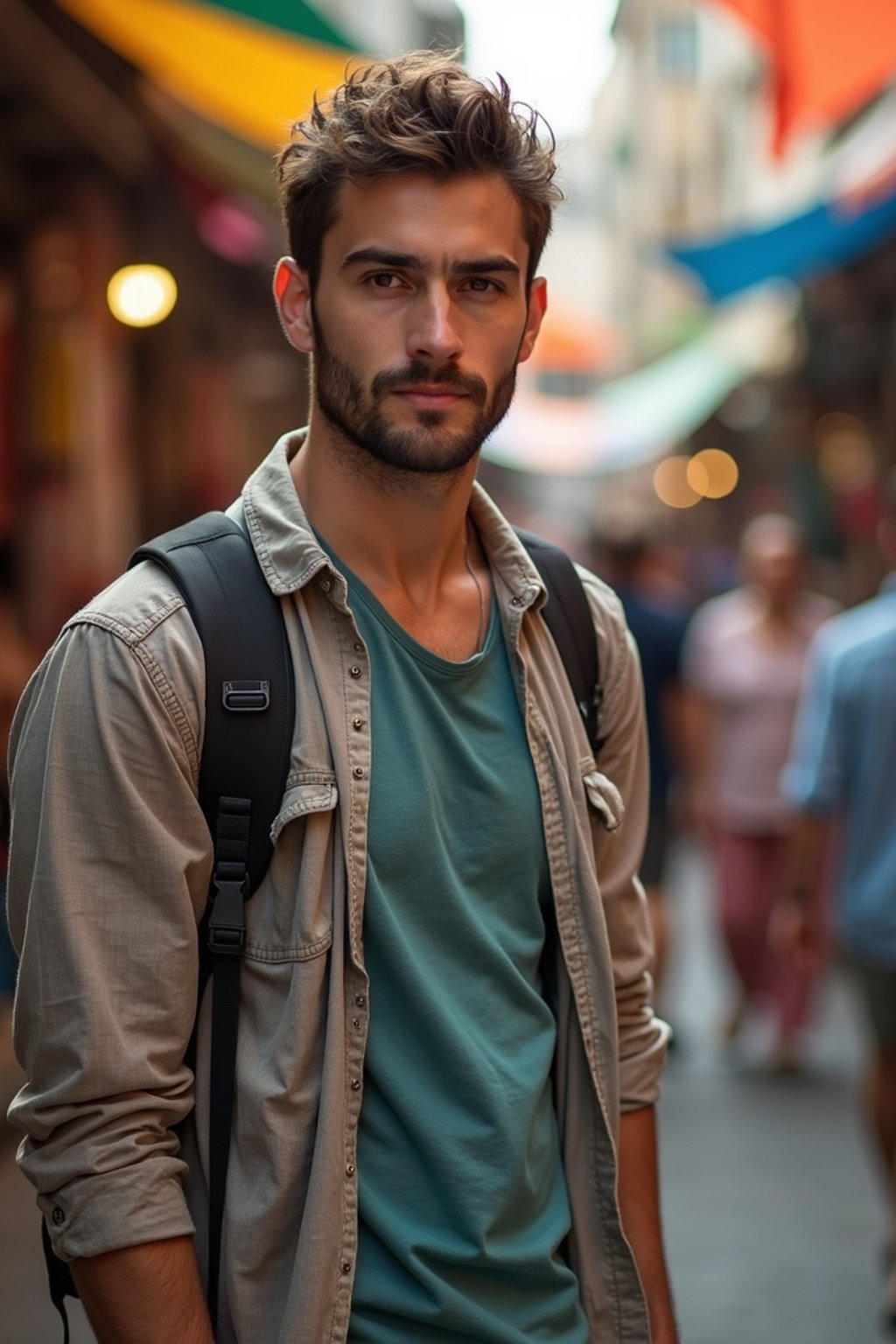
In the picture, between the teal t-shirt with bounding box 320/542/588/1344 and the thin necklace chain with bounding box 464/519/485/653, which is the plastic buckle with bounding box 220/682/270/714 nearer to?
the teal t-shirt with bounding box 320/542/588/1344

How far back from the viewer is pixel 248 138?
10219 millimetres

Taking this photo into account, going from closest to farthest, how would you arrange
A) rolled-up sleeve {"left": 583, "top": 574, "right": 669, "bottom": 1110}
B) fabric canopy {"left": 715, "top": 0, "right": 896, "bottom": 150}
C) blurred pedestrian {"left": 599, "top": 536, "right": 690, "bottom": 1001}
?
1. rolled-up sleeve {"left": 583, "top": 574, "right": 669, "bottom": 1110}
2. fabric canopy {"left": 715, "top": 0, "right": 896, "bottom": 150}
3. blurred pedestrian {"left": 599, "top": 536, "right": 690, "bottom": 1001}

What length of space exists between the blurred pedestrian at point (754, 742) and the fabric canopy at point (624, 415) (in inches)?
304

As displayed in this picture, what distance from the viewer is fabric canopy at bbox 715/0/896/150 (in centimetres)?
743

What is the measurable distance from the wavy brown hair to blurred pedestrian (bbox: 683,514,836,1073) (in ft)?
20.1

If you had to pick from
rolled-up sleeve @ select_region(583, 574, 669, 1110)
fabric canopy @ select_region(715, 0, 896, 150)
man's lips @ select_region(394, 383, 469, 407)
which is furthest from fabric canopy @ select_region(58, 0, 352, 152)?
man's lips @ select_region(394, 383, 469, 407)

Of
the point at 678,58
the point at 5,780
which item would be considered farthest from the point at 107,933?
the point at 678,58

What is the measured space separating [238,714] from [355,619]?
240 millimetres

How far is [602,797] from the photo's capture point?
255cm

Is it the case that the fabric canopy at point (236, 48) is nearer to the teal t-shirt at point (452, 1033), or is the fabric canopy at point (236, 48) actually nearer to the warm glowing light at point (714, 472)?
the teal t-shirt at point (452, 1033)

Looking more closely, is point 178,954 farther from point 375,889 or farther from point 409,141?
point 409,141

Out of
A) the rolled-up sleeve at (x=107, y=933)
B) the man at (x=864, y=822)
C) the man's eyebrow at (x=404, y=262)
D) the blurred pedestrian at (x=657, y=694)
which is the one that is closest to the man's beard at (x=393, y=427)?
the man's eyebrow at (x=404, y=262)

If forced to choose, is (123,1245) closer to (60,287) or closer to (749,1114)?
(749,1114)

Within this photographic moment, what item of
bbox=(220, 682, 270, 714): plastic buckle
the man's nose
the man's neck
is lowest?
bbox=(220, 682, 270, 714): plastic buckle
